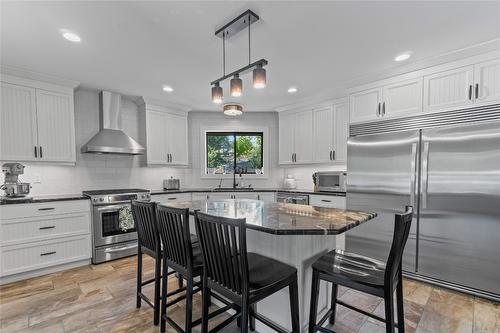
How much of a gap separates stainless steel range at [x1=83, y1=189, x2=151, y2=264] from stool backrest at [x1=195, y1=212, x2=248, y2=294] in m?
2.63

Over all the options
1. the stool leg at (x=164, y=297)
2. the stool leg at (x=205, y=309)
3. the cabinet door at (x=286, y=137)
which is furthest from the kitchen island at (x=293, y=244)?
the cabinet door at (x=286, y=137)

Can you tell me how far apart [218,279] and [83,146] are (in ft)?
11.5

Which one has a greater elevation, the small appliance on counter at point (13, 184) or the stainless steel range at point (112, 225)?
the small appliance on counter at point (13, 184)

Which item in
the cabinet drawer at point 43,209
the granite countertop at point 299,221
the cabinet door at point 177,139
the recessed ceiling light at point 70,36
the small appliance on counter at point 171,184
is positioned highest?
the recessed ceiling light at point 70,36

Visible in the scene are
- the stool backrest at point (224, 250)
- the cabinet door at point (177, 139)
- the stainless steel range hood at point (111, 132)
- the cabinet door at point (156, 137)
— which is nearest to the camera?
the stool backrest at point (224, 250)

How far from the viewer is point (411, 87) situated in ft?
9.53

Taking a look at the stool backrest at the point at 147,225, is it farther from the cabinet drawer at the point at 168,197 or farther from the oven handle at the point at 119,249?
the cabinet drawer at the point at 168,197

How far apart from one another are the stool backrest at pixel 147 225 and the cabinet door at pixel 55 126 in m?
2.19

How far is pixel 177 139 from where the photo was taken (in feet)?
15.2

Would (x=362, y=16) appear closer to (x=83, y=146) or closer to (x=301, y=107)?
(x=301, y=107)

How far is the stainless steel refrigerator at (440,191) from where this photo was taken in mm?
2367

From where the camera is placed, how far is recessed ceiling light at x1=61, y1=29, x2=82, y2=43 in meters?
2.17

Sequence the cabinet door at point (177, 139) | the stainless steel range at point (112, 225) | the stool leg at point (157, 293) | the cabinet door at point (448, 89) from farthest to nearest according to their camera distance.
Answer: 1. the cabinet door at point (177, 139)
2. the stainless steel range at point (112, 225)
3. the cabinet door at point (448, 89)
4. the stool leg at point (157, 293)

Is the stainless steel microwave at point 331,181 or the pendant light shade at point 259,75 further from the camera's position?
the stainless steel microwave at point 331,181
